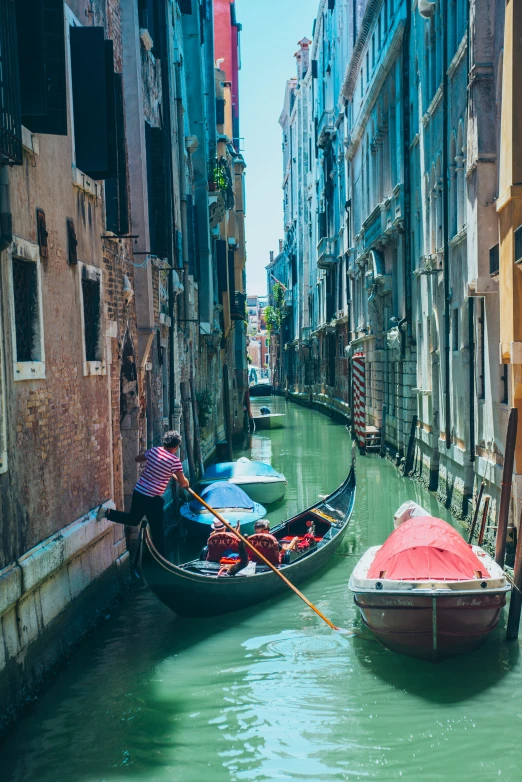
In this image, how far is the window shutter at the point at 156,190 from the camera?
955 cm

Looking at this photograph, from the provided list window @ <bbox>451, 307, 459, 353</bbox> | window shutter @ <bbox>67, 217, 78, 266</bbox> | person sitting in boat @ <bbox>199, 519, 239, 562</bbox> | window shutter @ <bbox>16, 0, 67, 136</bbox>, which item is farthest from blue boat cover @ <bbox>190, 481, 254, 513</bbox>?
window shutter @ <bbox>16, 0, 67, 136</bbox>

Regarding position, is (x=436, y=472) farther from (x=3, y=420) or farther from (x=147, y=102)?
(x=3, y=420)

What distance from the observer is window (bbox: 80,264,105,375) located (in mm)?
6926

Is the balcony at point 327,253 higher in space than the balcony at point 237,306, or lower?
higher

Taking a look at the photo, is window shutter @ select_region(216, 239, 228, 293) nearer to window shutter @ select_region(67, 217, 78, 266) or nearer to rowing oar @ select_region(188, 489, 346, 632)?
rowing oar @ select_region(188, 489, 346, 632)

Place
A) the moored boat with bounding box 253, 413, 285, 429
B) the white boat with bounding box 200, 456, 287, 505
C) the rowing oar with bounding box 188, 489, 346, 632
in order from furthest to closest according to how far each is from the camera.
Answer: the moored boat with bounding box 253, 413, 285, 429
the white boat with bounding box 200, 456, 287, 505
the rowing oar with bounding box 188, 489, 346, 632

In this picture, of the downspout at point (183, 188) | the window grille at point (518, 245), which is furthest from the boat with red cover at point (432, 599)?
the downspout at point (183, 188)

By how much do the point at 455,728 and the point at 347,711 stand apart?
673 mm

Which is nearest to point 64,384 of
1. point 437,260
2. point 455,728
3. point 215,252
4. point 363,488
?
point 455,728

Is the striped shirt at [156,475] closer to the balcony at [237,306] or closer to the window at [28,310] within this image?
the window at [28,310]

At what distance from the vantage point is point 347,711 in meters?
5.43

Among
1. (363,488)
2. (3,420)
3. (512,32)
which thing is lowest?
(363,488)

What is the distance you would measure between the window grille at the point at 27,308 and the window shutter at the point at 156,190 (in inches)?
161

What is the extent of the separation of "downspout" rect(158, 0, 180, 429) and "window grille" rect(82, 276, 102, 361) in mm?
2548
